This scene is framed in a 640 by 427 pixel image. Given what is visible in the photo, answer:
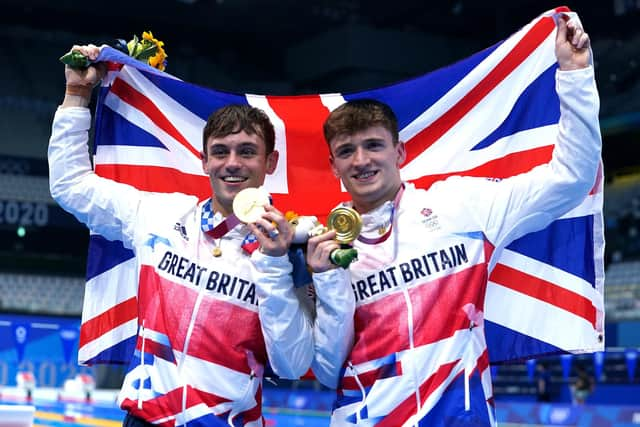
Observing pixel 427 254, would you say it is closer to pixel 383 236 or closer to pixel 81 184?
pixel 383 236

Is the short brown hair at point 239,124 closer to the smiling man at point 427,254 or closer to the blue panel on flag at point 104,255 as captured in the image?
the smiling man at point 427,254

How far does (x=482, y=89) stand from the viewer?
4152 mm

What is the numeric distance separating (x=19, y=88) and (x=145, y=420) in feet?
71.9

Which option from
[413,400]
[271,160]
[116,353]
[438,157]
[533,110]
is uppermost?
[533,110]

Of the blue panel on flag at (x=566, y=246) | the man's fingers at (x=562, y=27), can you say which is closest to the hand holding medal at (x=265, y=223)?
the man's fingers at (x=562, y=27)

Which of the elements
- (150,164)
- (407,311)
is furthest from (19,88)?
(407,311)

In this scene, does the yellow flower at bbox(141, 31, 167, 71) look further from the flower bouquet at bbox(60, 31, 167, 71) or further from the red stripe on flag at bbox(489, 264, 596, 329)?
the red stripe on flag at bbox(489, 264, 596, 329)

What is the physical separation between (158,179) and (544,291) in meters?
1.72

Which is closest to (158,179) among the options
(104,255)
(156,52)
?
(104,255)

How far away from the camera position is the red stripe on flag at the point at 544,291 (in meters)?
3.74

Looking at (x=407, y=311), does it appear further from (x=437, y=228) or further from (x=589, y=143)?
(x=589, y=143)

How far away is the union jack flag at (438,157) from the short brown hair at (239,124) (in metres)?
0.77

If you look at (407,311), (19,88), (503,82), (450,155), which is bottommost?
(407,311)

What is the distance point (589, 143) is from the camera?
3.19 meters
